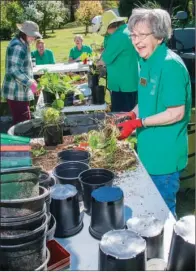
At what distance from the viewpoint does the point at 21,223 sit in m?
1.10

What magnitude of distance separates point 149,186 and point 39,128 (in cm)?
105

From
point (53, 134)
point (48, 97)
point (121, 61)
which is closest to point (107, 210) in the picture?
point (53, 134)

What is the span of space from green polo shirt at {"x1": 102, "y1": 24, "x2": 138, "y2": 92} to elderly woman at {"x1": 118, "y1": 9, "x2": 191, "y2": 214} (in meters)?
1.87

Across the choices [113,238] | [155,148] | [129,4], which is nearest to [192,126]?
[155,148]

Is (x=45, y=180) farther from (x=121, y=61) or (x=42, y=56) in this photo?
(x=42, y=56)

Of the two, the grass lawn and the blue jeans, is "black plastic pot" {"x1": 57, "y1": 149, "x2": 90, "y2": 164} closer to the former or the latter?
the blue jeans

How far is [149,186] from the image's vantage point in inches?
78.4

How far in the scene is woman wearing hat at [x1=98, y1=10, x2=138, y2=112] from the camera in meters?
4.00

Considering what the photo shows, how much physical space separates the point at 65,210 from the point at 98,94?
238 centimetres

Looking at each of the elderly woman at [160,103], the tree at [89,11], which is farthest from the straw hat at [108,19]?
the tree at [89,11]

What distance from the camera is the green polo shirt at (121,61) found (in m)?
3.99

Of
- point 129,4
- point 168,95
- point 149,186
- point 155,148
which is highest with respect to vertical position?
point 129,4

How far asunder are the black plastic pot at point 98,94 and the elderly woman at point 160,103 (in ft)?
4.87

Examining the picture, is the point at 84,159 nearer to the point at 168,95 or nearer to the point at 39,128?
the point at 168,95
